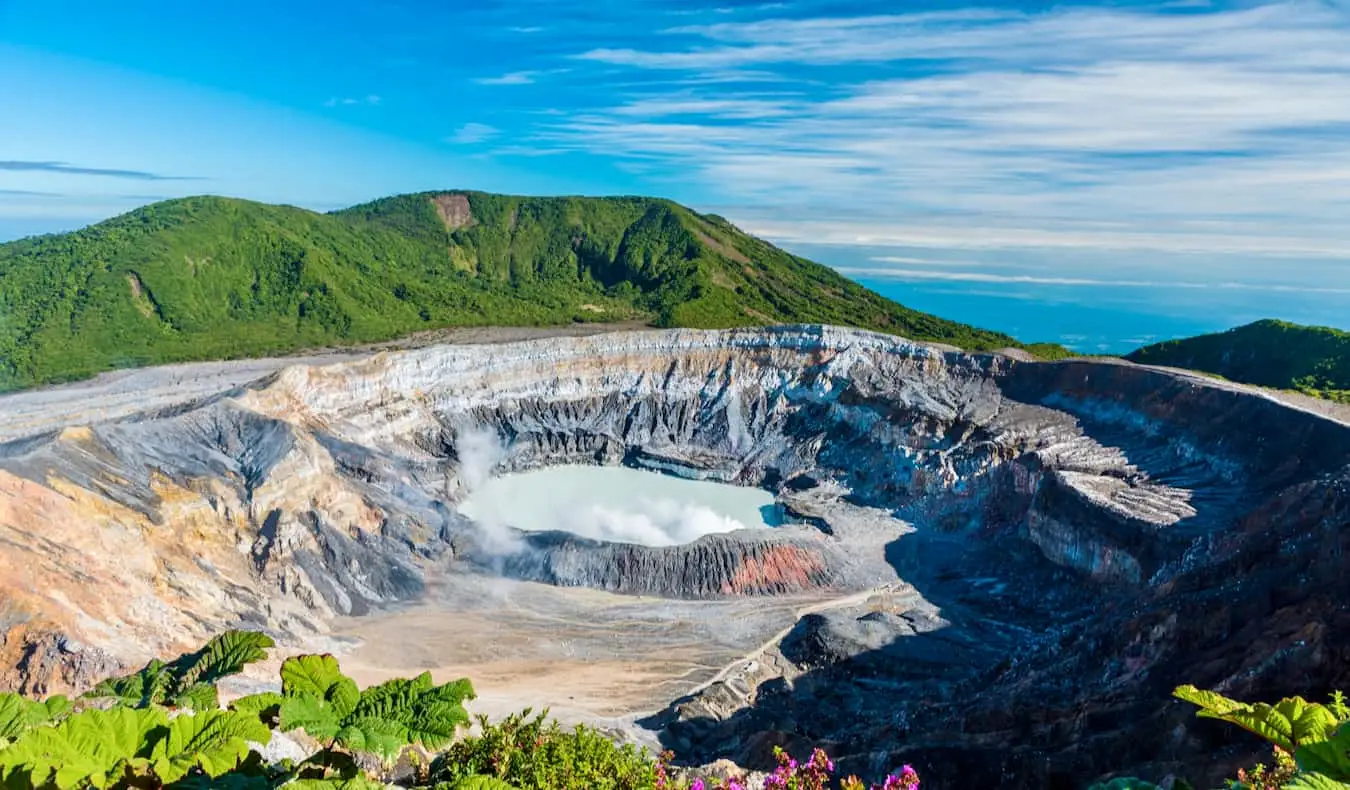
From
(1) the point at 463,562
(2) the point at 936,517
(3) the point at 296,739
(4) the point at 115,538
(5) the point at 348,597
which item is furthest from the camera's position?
(2) the point at 936,517

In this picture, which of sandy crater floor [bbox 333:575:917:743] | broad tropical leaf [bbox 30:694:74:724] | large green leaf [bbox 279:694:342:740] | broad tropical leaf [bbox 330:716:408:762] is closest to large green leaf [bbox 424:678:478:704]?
broad tropical leaf [bbox 330:716:408:762]

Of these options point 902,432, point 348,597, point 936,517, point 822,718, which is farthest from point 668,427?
point 822,718

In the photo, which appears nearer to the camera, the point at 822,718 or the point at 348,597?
the point at 822,718

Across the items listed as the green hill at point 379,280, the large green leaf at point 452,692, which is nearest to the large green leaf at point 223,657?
the large green leaf at point 452,692

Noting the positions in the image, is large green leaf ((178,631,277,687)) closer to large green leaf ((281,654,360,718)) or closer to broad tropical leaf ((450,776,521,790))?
large green leaf ((281,654,360,718))

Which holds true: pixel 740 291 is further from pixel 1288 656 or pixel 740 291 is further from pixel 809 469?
pixel 1288 656

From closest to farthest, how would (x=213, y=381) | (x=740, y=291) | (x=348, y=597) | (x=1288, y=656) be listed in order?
(x=1288, y=656) → (x=348, y=597) → (x=213, y=381) → (x=740, y=291)

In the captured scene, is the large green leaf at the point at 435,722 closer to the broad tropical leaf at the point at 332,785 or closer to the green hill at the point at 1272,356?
the broad tropical leaf at the point at 332,785
